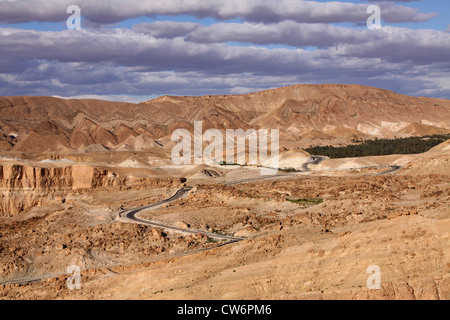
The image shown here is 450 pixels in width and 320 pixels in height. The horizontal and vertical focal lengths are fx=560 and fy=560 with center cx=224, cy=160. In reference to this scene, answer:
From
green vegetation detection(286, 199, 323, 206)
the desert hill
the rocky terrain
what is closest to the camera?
the rocky terrain

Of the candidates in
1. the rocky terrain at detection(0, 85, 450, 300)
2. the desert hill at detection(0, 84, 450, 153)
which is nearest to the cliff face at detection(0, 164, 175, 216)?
the rocky terrain at detection(0, 85, 450, 300)

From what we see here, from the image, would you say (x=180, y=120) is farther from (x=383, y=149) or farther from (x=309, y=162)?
(x=309, y=162)

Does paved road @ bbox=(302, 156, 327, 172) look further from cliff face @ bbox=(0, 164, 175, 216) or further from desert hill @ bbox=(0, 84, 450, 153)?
desert hill @ bbox=(0, 84, 450, 153)

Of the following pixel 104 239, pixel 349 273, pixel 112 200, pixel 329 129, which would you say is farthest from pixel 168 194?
pixel 329 129

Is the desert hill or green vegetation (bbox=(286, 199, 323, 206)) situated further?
the desert hill

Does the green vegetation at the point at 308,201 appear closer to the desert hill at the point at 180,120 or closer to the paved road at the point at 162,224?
the paved road at the point at 162,224

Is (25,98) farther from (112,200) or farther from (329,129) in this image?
(112,200)
